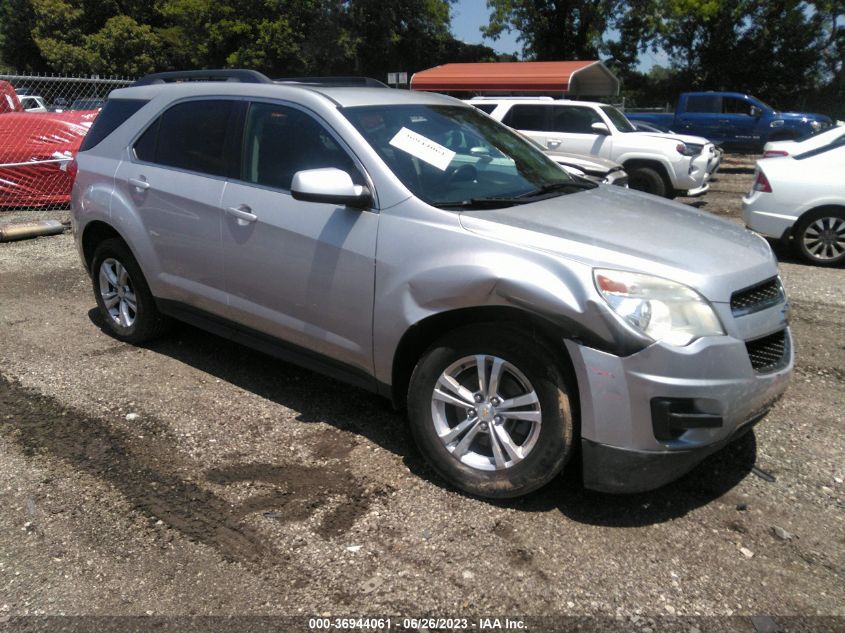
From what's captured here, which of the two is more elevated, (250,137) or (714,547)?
(250,137)

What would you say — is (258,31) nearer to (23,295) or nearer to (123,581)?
(23,295)

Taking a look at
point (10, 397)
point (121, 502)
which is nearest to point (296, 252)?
point (121, 502)

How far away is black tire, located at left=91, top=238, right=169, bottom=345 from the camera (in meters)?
5.08

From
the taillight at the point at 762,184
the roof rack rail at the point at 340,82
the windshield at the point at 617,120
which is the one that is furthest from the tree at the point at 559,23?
the roof rack rail at the point at 340,82

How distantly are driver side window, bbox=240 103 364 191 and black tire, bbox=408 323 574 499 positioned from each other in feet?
3.40

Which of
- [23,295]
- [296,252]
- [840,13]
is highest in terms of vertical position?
[840,13]

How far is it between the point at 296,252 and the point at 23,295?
4225 mm

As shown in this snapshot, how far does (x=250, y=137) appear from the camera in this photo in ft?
14.0

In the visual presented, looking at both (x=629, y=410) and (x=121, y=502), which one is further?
(x=121, y=502)

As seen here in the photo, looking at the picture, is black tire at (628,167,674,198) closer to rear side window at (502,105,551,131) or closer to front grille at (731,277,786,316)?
rear side window at (502,105,551,131)

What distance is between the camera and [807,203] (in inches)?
315

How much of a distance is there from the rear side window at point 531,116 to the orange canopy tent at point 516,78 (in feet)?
23.3

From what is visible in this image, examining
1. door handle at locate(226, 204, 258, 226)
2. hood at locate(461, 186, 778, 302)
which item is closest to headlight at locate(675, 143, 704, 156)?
hood at locate(461, 186, 778, 302)

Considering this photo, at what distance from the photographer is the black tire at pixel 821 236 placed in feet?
26.1
